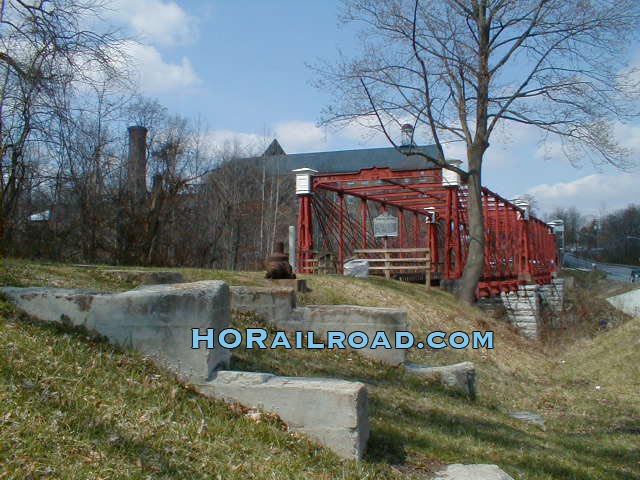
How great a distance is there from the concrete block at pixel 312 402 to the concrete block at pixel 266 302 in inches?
153

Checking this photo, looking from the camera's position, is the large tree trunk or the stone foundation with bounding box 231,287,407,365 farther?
the large tree trunk

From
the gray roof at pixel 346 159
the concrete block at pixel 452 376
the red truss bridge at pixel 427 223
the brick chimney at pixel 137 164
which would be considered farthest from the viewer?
the gray roof at pixel 346 159

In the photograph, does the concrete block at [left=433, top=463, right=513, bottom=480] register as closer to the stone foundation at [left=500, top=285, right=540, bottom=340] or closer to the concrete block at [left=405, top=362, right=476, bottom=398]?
the concrete block at [left=405, top=362, right=476, bottom=398]

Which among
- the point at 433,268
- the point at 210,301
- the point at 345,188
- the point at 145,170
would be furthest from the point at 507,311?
the point at 210,301

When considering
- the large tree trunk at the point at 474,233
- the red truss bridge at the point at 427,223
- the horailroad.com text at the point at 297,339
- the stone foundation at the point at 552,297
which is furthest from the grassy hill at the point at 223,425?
the stone foundation at the point at 552,297

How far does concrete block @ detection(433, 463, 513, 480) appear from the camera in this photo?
4.37m

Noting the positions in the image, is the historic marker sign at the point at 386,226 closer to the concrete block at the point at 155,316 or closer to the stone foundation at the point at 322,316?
the stone foundation at the point at 322,316

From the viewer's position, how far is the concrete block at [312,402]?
454 centimetres

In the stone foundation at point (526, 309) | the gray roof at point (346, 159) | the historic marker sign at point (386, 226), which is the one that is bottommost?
the stone foundation at point (526, 309)

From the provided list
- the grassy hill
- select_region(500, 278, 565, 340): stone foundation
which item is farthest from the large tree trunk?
the grassy hill

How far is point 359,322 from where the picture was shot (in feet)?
29.5

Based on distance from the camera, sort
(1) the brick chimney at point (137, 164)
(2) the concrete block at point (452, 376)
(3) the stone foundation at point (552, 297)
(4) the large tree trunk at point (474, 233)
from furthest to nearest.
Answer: (3) the stone foundation at point (552, 297)
(1) the brick chimney at point (137, 164)
(4) the large tree trunk at point (474, 233)
(2) the concrete block at point (452, 376)

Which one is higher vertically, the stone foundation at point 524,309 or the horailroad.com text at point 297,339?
the horailroad.com text at point 297,339

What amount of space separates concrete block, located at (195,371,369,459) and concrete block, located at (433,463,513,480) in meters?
0.60
